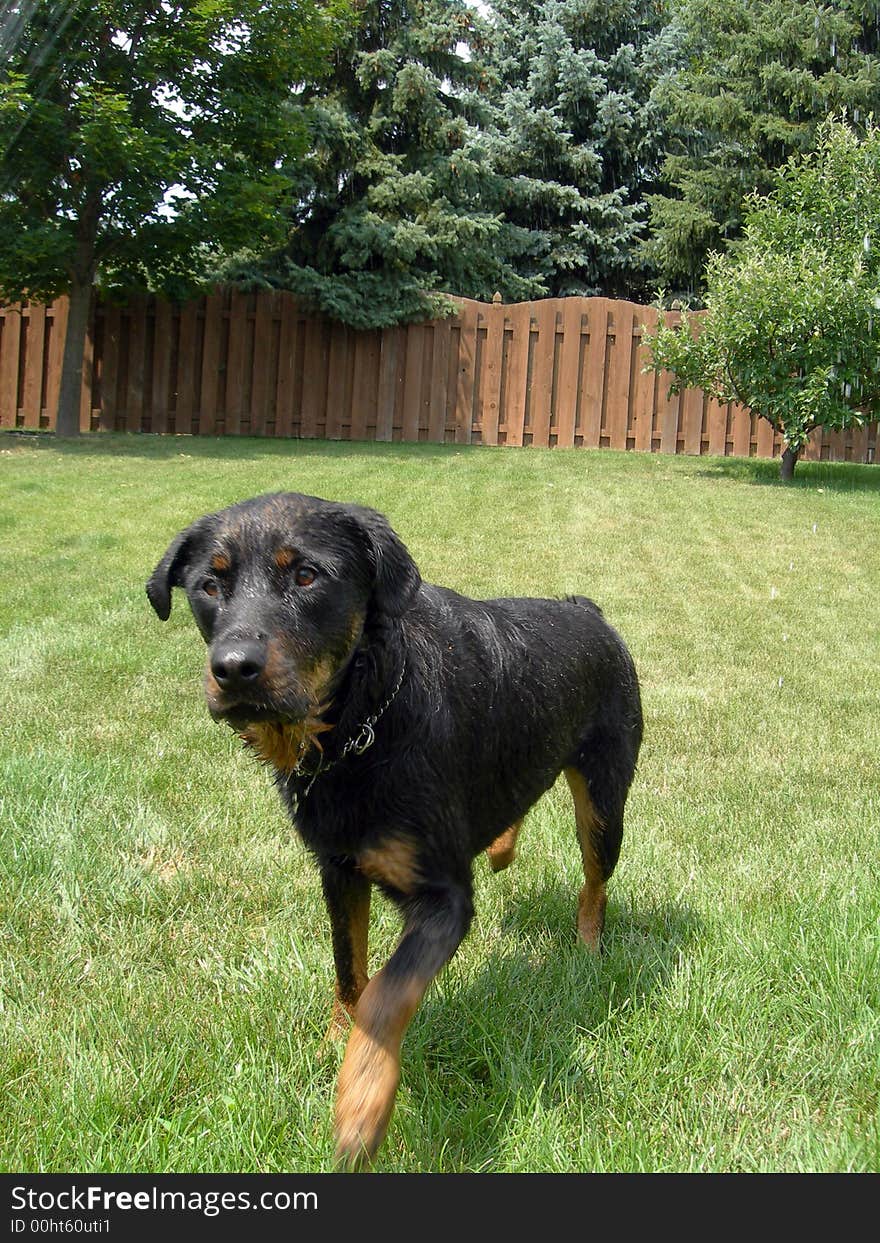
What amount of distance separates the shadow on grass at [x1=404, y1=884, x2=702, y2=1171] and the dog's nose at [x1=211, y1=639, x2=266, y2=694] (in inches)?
43.6

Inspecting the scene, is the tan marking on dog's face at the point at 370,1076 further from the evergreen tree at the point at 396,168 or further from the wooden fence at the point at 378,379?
the evergreen tree at the point at 396,168

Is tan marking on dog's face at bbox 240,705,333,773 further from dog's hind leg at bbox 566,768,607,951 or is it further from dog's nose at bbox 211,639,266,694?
dog's hind leg at bbox 566,768,607,951

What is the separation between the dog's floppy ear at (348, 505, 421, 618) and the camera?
8.34 ft

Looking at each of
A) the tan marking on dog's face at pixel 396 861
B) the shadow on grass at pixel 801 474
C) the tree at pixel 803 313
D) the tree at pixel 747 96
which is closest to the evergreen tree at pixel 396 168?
the tree at pixel 747 96

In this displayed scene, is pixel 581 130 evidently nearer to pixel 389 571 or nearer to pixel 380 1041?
pixel 389 571

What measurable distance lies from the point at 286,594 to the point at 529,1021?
1.36 meters

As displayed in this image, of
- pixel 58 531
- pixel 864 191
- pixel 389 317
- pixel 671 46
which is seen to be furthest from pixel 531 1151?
pixel 671 46

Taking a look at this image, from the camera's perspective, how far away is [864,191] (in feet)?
46.6

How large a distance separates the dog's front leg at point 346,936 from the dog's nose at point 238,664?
72 cm

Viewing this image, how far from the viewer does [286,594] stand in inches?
94.3

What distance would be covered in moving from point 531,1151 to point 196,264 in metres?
16.6

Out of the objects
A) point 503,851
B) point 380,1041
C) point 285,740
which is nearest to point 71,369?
point 503,851

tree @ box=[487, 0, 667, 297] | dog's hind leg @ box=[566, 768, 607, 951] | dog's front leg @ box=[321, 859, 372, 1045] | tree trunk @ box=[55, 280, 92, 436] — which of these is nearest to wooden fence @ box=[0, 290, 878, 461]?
tree trunk @ box=[55, 280, 92, 436]

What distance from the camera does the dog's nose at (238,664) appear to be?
215 cm
